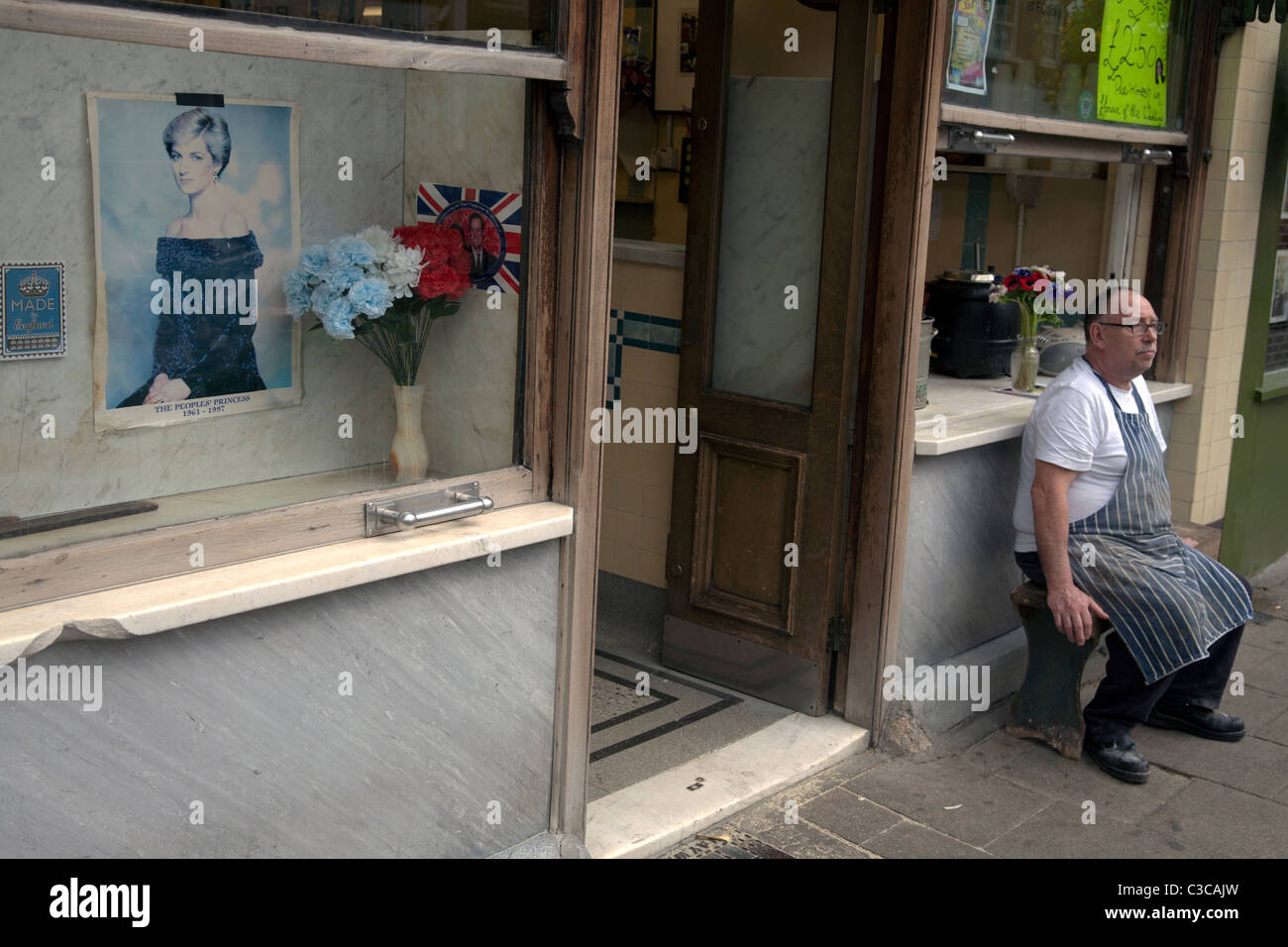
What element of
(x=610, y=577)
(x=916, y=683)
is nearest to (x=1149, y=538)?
(x=916, y=683)

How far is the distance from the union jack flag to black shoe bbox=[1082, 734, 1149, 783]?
103 inches

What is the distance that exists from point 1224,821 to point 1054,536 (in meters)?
1.03

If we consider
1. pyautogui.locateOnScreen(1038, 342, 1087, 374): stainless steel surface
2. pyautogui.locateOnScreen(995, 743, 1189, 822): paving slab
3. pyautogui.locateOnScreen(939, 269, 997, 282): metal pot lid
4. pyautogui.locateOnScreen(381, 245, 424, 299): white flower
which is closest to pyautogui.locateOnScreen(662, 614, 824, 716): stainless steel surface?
pyautogui.locateOnScreen(995, 743, 1189, 822): paving slab

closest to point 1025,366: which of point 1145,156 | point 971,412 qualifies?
point 971,412

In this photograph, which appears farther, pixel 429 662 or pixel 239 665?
pixel 429 662

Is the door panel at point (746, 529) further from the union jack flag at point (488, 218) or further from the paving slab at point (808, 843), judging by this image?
the union jack flag at point (488, 218)

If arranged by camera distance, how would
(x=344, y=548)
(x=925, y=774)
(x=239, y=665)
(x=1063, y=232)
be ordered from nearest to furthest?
1. (x=239, y=665)
2. (x=344, y=548)
3. (x=925, y=774)
4. (x=1063, y=232)

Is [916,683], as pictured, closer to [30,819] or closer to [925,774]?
[925,774]

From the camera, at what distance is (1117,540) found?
4578 mm

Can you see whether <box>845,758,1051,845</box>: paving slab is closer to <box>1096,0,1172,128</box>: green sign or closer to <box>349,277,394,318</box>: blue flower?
<box>349,277,394,318</box>: blue flower

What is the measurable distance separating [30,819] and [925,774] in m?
2.91

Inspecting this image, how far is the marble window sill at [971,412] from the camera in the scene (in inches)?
186

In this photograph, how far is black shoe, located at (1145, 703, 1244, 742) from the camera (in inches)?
195

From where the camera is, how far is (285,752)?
3000 mm
